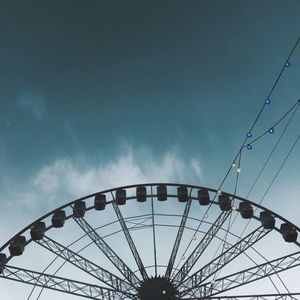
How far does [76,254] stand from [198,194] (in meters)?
7.34

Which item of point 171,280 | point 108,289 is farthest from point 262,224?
point 108,289

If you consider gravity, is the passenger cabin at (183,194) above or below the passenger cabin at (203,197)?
above

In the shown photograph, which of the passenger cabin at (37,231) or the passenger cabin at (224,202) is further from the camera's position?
the passenger cabin at (224,202)

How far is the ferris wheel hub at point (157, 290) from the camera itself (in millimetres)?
18548

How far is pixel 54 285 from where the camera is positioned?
19.5 meters

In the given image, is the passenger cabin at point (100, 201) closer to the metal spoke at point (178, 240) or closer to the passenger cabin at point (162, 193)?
the passenger cabin at point (162, 193)

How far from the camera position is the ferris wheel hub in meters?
18.5

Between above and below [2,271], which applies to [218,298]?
below

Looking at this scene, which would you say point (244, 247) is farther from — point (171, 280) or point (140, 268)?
point (140, 268)

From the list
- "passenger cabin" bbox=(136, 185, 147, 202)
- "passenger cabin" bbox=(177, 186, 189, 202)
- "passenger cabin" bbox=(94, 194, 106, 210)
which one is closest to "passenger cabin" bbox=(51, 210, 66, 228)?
"passenger cabin" bbox=(94, 194, 106, 210)

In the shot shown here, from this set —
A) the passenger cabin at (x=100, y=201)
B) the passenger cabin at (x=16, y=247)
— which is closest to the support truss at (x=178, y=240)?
the passenger cabin at (x=100, y=201)

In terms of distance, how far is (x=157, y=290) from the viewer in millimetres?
18656

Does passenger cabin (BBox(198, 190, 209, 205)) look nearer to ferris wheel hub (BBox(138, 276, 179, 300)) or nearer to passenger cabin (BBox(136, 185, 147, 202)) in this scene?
passenger cabin (BBox(136, 185, 147, 202))

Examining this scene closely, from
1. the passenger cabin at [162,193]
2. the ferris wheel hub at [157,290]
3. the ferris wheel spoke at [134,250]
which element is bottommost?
the ferris wheel hub at [157,290]
